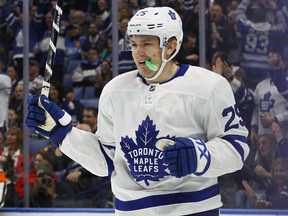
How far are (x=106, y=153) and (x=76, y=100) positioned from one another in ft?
7.46

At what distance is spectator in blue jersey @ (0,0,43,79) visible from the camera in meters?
4.88

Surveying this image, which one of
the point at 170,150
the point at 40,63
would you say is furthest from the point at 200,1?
the point at 170,150

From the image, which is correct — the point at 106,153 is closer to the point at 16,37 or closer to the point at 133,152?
the point at 133,152

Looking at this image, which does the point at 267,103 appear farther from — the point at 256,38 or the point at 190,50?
the point at 190,50

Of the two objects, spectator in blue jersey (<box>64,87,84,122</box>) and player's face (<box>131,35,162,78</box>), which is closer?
player's face (<box>131,35,162,78</box>)

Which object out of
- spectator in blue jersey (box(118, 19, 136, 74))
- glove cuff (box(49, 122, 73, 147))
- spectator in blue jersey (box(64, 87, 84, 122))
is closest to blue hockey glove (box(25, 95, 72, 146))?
glove cuff (box(49, 122, 73, 147))

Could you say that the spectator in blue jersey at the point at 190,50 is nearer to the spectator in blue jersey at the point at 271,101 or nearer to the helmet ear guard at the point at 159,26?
the spectator in blue jersey at the point at 271,101

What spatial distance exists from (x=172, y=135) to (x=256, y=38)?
200 centimetres

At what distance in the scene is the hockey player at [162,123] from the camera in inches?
89.5

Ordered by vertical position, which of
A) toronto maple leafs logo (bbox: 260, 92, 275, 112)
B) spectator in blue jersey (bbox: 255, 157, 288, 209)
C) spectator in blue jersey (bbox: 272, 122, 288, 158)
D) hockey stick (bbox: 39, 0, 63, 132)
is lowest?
spectator in blue jersey (bbox: 255, 157, 288, 209)

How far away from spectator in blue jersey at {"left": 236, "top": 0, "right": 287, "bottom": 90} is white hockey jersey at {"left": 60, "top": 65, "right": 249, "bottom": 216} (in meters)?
1.79

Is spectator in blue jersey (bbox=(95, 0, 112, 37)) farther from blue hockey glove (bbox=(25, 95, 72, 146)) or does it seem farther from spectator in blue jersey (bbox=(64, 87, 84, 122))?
blue hockey glove (bbox=(25, 95, 72, 146))

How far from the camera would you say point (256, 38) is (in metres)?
4.17

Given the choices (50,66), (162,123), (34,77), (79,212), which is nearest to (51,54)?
(50,66)
